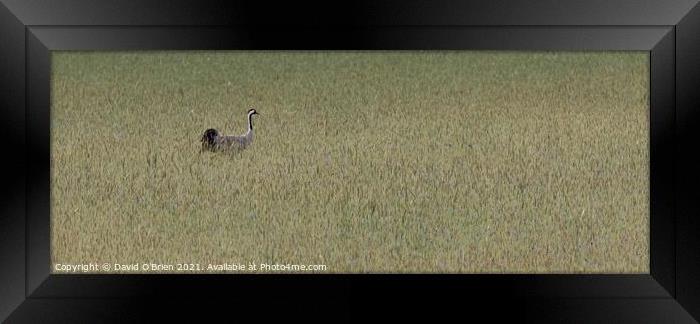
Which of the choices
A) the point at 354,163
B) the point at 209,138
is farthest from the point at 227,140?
the point at 354,163

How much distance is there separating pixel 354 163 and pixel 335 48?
0.61 m

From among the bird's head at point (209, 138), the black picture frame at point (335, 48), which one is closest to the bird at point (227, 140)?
the bird's head at point (209, 138)

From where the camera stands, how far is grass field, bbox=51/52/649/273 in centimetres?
370

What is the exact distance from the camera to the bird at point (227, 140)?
3895 mm

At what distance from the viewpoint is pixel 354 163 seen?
4.04m

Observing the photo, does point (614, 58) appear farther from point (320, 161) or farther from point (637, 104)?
point (320, 161)

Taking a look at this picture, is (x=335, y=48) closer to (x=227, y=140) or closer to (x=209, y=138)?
(x=227, y=140)

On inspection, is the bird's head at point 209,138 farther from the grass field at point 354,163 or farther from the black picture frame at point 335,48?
the black picture frame at point 335,48

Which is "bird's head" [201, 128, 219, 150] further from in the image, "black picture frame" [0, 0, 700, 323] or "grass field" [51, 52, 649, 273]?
"black picture frame" [0, 0, 700, 323]

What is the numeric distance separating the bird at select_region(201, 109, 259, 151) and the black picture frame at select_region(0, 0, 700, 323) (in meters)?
0.43

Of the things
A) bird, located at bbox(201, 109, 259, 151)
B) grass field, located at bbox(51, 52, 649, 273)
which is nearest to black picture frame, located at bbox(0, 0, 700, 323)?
grass field, located at bbox(51, 52, 649, 273)

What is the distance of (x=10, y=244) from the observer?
3672 mm
